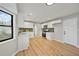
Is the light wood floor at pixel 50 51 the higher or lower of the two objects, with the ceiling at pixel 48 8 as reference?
lower

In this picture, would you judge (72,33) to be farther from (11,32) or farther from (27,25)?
(27,25)

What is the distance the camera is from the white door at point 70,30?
263 inches

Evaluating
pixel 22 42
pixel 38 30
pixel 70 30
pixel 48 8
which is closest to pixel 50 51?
pixel 22 42

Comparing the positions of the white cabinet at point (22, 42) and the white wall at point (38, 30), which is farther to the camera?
the white wall at point (38, 30)

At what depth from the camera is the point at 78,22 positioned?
6.20m

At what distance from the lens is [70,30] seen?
7.16m

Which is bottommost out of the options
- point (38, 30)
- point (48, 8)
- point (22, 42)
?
point (22, 42)

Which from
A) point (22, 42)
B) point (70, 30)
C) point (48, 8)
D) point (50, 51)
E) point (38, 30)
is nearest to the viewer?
point (48, 8)

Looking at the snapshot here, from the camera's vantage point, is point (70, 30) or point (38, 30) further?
point (38, 30)

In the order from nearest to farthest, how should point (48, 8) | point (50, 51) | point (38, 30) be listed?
point (48, 8) < point (50, 51) < point (38, 30)

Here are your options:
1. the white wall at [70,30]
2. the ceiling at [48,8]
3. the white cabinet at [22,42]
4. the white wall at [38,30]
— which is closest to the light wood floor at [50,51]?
the white cabinet at [22,42]

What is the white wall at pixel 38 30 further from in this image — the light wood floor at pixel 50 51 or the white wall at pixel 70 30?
the light wood floor at pixel 50 51

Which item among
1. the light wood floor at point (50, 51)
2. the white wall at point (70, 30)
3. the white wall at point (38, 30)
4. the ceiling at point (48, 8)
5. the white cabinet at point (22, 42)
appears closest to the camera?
the ceiling at point (48, 8)

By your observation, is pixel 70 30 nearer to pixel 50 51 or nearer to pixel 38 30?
pixel 50 51
